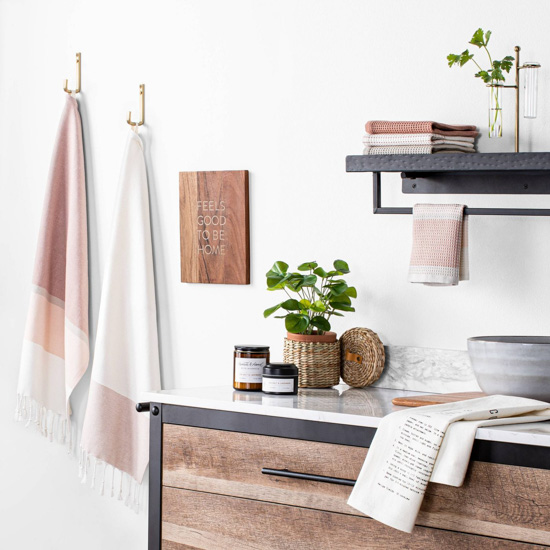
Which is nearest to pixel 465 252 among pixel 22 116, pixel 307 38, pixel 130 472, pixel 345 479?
pixel 345 479

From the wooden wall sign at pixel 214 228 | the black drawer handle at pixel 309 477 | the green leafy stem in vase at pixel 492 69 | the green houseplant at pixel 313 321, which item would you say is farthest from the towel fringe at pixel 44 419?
the green leafy stem in vase at pixel 492 69

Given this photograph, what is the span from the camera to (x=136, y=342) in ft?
7.99

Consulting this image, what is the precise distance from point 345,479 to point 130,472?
39.1 inches

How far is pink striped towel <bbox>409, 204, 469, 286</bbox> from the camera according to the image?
1887mm

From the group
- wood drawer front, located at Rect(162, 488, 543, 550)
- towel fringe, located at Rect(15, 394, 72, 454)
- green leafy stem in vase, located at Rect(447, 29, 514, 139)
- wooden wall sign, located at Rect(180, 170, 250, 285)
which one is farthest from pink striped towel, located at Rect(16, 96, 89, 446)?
green leafy stem in vase, located at Rect(447, 29, 514, 139)

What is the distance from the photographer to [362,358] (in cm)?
204

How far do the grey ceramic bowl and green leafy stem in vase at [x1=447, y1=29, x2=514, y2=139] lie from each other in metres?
0.50

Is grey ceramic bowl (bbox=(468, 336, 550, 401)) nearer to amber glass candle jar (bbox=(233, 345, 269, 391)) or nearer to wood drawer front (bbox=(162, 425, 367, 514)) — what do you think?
wood drawer front (bbox=(162, 425, 367, 514))

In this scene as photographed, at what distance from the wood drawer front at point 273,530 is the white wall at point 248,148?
55 cm

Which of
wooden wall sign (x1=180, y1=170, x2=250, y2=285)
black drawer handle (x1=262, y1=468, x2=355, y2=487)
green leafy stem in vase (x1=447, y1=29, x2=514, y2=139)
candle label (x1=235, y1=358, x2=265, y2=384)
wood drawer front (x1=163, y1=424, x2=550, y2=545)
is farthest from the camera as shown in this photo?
wooden wall sign (x1=180, y1=170, x2=250, y2=285)

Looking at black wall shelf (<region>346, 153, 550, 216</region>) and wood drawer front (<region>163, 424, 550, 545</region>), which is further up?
black wall shelf (<region>346, 153, 550, 216</region>)

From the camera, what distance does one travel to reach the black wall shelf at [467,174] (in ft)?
5.83

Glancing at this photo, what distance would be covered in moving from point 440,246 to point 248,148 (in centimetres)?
66

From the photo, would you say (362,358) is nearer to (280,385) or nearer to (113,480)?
(280,385)
